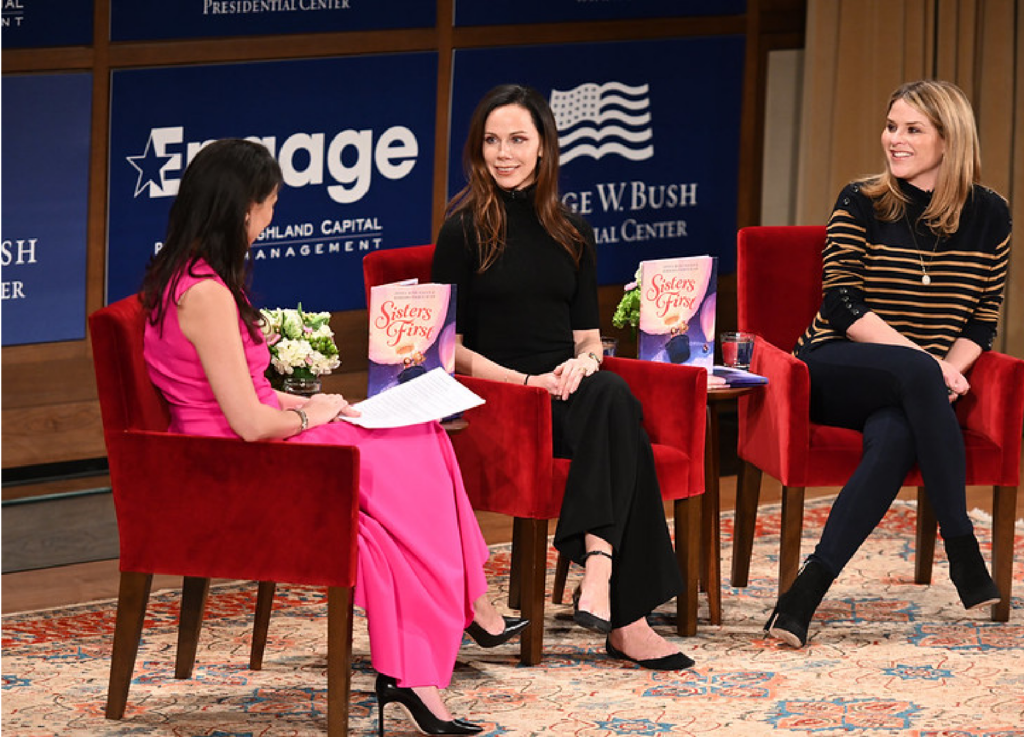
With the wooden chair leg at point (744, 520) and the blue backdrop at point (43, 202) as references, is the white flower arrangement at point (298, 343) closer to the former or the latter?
the wooden chair leg at point (744, 520)

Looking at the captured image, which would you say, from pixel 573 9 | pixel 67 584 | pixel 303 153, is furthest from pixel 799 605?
pixel 573 9

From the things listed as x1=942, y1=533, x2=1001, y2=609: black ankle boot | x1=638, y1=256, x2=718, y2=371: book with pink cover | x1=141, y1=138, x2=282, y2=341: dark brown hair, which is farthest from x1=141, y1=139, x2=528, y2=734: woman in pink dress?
x1=942, y1=533, x2=1001, y2=609: black ankle boot

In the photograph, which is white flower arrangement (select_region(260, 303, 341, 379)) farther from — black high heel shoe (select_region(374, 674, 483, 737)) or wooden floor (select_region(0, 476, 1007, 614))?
wooden floor (select_region(0, 476, 1007, 614))

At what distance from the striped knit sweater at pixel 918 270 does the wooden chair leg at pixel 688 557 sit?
0.74m

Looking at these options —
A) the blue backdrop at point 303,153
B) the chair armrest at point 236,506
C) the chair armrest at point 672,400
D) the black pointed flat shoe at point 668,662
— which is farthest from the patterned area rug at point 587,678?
the blue backdrop at point 303,153

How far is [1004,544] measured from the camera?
14.8 feet

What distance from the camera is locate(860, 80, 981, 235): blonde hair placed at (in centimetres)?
456

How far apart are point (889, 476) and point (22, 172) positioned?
3248mm

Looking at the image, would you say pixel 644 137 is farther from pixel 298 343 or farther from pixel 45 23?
pixel 298 343

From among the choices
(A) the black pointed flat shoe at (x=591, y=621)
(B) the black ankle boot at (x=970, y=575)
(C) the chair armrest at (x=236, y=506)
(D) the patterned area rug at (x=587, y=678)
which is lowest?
(D) the patterned area rug at (x=587, y=678)

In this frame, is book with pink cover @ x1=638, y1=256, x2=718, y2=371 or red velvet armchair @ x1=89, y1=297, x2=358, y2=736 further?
book with pink cover @ x1=638, y1=256, x2=718, y2=371

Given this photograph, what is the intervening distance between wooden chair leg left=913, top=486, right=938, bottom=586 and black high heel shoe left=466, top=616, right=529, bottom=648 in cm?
141

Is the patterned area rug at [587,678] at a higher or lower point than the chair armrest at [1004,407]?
lower

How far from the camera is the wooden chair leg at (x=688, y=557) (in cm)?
430
